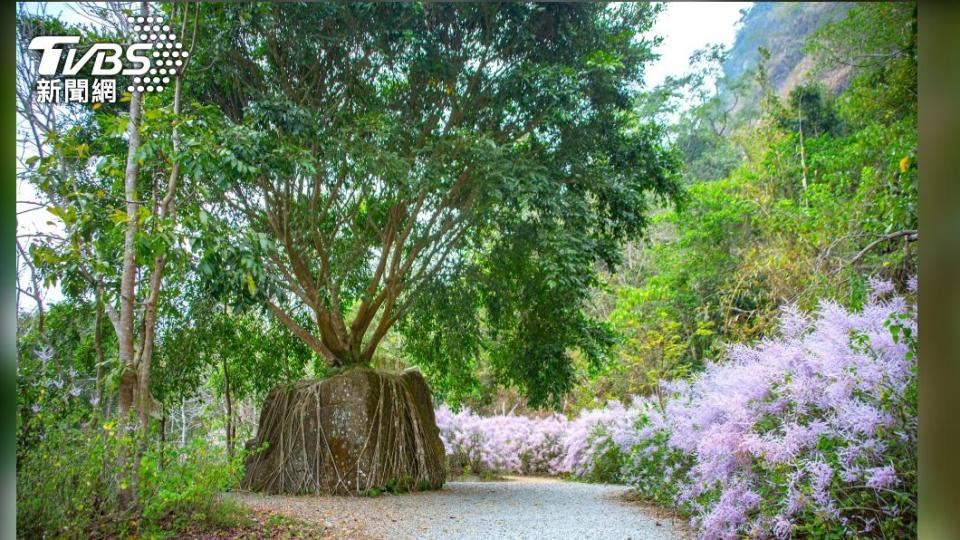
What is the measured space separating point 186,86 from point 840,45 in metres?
4.91

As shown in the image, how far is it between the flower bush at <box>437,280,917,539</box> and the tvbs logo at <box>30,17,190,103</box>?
316 centimetres

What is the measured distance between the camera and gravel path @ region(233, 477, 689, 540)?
10.8 ft

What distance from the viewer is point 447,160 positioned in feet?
14.6

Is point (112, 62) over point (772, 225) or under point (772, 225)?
over

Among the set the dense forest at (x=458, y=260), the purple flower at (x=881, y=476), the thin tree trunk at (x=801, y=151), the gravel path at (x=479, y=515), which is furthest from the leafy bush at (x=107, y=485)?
the thin tree trunk at (x=801, y=151)

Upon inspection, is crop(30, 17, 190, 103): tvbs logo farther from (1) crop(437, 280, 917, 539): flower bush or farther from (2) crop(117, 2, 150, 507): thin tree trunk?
(1) crop(437, 280, 917, 539): flower bush

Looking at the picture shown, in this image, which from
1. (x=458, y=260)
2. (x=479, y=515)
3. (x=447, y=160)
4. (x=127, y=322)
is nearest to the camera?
(x=127, y=322)

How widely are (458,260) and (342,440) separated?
162cm

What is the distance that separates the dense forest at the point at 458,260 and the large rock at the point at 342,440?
0.52 ft

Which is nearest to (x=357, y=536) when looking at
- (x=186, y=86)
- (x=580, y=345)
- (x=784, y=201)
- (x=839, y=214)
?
(x=580, y=345)

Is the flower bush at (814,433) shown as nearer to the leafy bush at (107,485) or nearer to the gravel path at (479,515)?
the gravel path at (479,515)

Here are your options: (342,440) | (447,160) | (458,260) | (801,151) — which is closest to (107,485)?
(342,440)

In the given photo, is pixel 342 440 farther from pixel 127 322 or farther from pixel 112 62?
pixel 112 62

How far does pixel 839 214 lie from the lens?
218 inches
